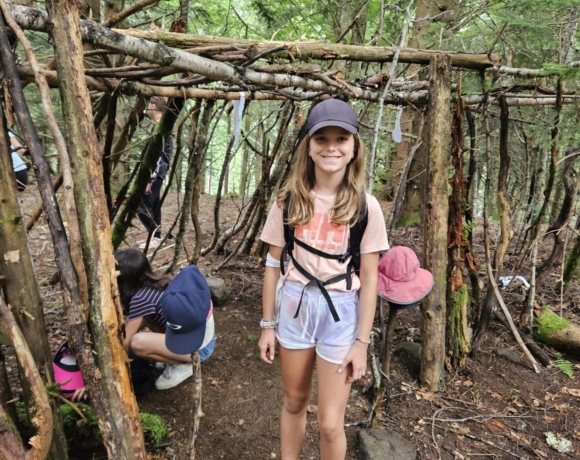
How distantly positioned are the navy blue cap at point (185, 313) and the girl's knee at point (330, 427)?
78 centimetres

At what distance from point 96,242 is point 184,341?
2.69 feet

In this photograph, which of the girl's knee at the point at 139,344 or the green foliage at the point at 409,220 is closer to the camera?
→ the girl's knee at the point at 139,344

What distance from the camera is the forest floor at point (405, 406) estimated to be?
2555 millimetres

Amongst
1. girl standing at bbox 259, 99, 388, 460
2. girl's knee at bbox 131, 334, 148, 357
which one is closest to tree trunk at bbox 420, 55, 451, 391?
girl standing at bbox 259, 99, 388, 460

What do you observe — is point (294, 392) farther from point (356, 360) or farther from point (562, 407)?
point (562, 407)

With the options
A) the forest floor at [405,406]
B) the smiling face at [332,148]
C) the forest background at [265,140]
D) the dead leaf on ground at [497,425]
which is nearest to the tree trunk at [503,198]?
the forest background at [265,140]

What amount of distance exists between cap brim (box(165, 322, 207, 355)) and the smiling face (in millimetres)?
1168

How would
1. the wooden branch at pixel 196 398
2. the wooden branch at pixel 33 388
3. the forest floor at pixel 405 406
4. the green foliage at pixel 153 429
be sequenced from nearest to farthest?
1. the wooden branch at pixel 33 388
2. the wooden branch at pixel 196 398
3. the green foliage at pixel 153 429
4. the forest floor at pixel 405 406

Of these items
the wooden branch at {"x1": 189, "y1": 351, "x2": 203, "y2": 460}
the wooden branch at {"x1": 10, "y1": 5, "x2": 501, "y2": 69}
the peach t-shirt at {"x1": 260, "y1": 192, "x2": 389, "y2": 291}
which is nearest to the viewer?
the wooden branch at {"x1": 10, "y1": 5, "x2": 501, "y2": 69}

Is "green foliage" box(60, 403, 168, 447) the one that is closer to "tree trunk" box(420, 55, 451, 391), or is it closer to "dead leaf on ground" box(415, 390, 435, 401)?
"dead leaf on ground" box(415, 390, 435, 401)

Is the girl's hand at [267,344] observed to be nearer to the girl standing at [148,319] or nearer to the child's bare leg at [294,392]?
the child's bare leg at [294,392]

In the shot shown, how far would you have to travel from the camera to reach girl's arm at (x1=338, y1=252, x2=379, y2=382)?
70.8 inches

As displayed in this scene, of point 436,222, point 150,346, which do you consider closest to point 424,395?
point 436,222

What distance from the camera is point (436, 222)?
2906 millimetres
